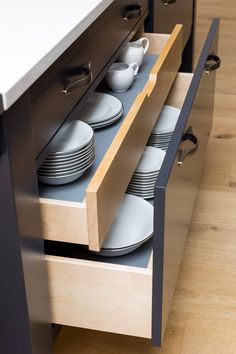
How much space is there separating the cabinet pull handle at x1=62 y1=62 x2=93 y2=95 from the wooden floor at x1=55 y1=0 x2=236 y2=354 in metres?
0.62

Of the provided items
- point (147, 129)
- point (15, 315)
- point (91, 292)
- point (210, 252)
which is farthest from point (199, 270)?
point (15, 315)

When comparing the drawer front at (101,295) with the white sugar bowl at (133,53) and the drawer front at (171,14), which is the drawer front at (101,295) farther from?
the drawer front at (171,14)

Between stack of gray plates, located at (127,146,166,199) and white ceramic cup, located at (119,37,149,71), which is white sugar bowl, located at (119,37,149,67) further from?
stack of gray plates, located at (127,146,166,199)

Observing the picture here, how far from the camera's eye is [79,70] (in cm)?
121

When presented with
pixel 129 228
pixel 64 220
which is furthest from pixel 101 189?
pixel 129 228

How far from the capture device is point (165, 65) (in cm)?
154

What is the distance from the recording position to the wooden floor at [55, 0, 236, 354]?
1.46 meters

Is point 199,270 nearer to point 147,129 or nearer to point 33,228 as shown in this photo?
point 147,129

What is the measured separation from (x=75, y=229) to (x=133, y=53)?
739 mm

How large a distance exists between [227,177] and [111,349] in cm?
88


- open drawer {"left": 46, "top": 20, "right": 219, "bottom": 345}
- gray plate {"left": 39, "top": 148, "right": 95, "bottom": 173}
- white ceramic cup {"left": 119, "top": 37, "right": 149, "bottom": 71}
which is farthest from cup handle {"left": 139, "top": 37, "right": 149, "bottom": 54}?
gray plate {"left": 39, "top": 148, "right": 95, "bottom": 173}

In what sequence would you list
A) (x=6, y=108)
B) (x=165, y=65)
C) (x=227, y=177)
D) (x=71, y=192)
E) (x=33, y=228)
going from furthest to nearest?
1. (x=227, y=177)
2. (x=165, y=65)
3. (x=71, y=192)
4. (x=33, y=228)
5. (x=6, y=108)

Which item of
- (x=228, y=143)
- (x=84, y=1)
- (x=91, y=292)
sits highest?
(x=84, y=1)

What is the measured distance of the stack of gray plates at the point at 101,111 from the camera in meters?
1.40
